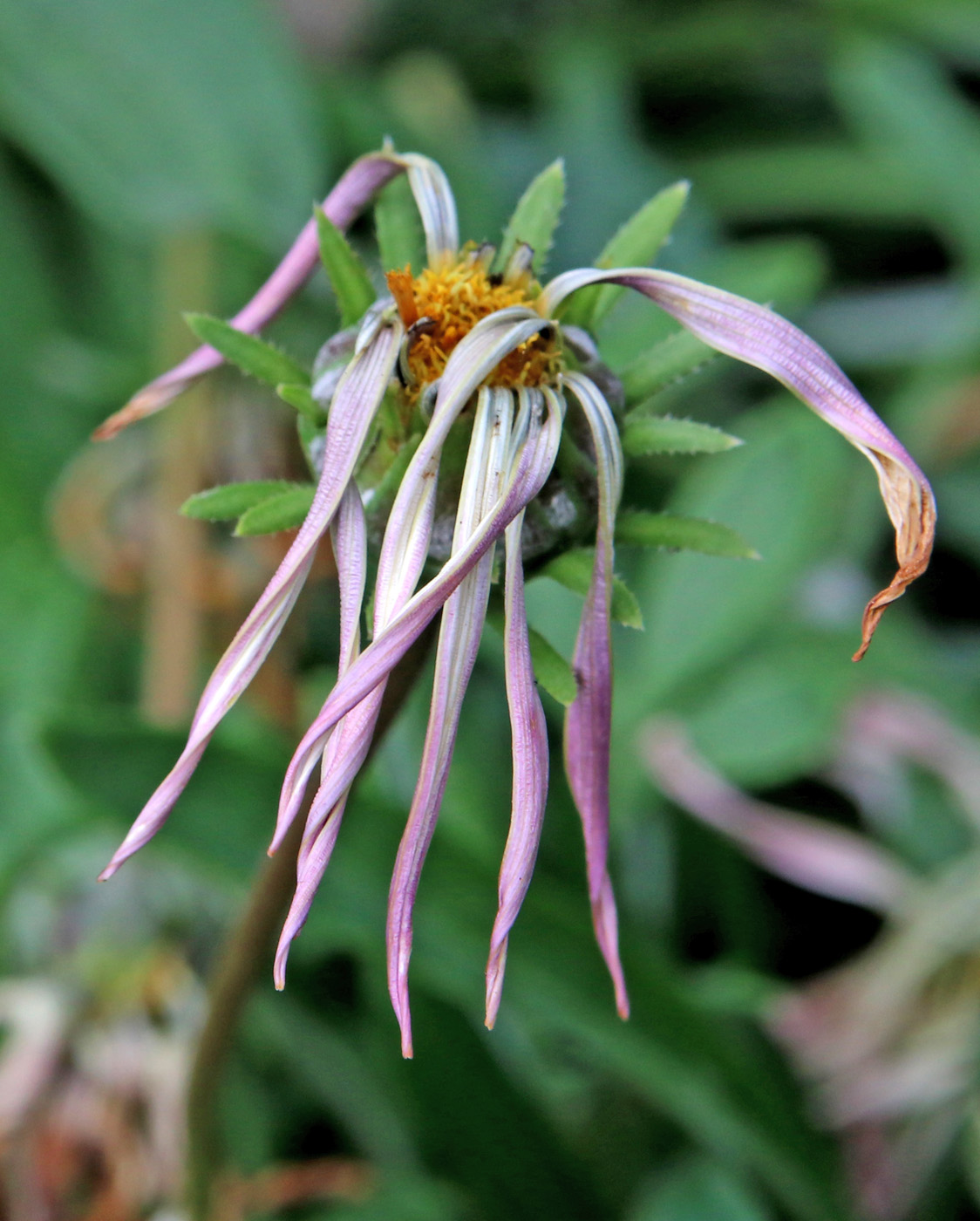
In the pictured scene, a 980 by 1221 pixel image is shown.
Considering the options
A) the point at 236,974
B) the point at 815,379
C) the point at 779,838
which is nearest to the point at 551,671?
the point at 815,379

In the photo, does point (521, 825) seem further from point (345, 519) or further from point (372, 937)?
point (372, 937)

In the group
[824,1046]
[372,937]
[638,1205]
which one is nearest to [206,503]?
[372,937]

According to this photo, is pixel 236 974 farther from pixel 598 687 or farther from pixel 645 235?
pixel 645 235

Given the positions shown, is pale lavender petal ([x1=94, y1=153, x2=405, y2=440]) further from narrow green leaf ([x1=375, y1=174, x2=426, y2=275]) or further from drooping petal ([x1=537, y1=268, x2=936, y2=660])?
drooping petal ([x1=537, y1=268, x2=936, y2=660])

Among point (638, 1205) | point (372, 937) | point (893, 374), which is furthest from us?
point (893, 374)

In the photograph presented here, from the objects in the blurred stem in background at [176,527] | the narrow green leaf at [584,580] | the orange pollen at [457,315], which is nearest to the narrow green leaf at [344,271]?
the orange pollen at [457,315]

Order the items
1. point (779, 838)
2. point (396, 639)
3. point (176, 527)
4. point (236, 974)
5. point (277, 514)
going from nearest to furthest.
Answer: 1. point (396, 639)
2. point (277, 514)
3. point (236, 974)
4. point (779, 838)
5. point (176, 527)

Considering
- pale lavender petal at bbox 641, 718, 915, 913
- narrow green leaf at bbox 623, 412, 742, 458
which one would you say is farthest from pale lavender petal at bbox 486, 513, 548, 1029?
pale lavender petal at bbox 641, 718, 915, 913
